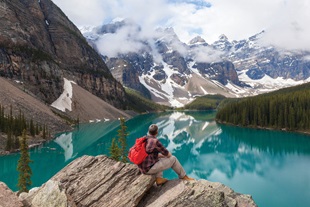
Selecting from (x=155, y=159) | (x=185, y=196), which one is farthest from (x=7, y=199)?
(x=185, y=196)

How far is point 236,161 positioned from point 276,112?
62059 mm

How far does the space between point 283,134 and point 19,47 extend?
12939cm

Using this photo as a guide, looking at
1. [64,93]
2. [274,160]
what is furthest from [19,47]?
[274,160]

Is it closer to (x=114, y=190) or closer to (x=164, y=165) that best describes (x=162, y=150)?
(x=164, y=165)

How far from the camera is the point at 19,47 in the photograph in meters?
146

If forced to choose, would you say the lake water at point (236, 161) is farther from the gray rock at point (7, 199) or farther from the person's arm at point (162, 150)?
the gray rock at point (7, 199)

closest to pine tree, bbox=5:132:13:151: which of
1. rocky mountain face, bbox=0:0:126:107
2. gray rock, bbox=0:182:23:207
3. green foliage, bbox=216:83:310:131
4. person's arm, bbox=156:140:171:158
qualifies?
gray rock, bbox=0:182:23:207

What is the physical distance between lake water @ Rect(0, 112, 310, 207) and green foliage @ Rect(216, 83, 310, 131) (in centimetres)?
958

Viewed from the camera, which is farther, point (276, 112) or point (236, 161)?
point (276, 112)

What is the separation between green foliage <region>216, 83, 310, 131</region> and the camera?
346ft

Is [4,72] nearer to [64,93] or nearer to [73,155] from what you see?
[64,93]

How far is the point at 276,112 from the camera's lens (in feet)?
376

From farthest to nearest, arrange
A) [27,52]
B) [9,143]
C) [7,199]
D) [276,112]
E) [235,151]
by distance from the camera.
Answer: [27,52]
[276,112]
[235,151]
[9,143]
[7,199]

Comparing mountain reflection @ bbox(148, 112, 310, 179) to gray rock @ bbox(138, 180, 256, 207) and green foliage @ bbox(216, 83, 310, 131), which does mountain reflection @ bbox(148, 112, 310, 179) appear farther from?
gray rock @ bbox(138, 180, 256, 207)
